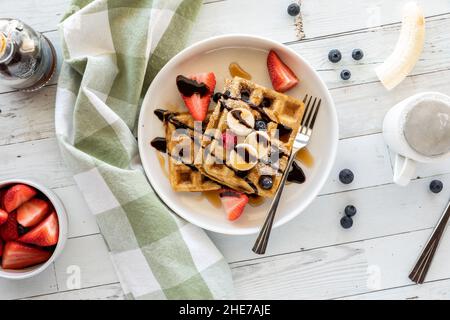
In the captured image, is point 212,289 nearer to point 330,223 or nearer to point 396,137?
point 330,223

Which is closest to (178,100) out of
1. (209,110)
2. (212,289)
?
(209,110)

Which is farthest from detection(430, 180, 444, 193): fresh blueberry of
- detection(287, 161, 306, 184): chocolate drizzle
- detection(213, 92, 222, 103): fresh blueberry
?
detection(213, 92, 222, 103): fresh blueberry

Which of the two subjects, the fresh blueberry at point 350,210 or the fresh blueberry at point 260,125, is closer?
the fresh blueberry at point 260,125

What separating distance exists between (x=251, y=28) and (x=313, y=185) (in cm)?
62

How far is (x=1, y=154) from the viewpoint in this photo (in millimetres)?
1746

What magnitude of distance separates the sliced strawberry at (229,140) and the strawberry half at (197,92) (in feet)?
0.38

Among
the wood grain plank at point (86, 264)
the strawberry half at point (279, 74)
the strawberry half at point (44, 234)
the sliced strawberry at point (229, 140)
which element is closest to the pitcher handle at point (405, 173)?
the strawberry half at point (279, 74)

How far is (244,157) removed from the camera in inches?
60.9

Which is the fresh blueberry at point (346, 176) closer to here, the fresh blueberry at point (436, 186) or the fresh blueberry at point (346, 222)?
the fresh blueberry at point (346, 222)

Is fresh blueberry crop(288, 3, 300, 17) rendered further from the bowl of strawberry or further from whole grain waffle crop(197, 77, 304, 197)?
the bowl of strawberry

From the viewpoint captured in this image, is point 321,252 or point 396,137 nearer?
point 396,137

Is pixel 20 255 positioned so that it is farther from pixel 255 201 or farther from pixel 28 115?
pixel 255 201

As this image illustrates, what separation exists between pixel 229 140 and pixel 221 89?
23 cm

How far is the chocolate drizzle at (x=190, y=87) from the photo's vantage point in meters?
1.61
